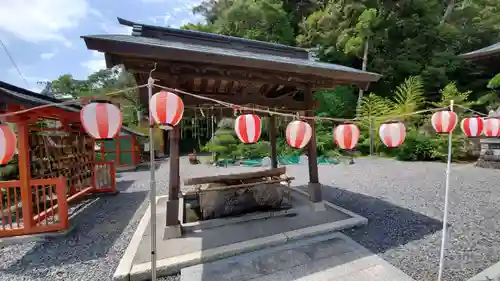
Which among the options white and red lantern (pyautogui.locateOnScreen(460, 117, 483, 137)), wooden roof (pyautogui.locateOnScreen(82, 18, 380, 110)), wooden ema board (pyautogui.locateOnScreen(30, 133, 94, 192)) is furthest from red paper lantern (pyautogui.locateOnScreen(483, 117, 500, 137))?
wooden ema board (pyautogui.locateOnScreen(30, 133, 94, 192))

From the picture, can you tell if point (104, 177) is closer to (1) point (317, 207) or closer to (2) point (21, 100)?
(2) point (21, 100)

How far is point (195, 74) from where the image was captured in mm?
3324

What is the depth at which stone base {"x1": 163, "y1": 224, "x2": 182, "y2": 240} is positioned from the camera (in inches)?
125

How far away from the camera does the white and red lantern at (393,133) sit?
10.3 ft

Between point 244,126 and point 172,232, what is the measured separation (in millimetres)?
1854

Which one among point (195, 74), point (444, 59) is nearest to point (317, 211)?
point (195, 74)

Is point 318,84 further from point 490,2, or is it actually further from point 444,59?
point 490,2

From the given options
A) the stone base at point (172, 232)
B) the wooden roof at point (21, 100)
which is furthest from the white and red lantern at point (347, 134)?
the wooden roof at point (21, 100)

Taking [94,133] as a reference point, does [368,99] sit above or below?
above

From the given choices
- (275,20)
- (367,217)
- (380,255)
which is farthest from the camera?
(275,20)

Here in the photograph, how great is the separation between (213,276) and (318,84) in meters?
3.60

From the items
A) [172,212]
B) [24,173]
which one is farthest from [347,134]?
[24,173]

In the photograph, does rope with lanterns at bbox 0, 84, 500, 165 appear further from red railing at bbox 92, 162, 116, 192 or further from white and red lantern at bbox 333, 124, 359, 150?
red railing at bbox 92, 162, 116, 192

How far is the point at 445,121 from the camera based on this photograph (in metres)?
3.29
